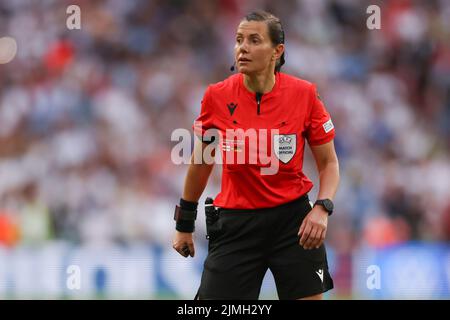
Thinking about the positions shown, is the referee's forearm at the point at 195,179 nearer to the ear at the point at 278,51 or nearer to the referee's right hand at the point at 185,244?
the referee's right hand at the point at 185,244

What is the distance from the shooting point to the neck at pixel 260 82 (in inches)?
233

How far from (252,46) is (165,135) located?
7.12 m

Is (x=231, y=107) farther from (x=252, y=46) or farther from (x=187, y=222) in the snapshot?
(x=187, y=222)

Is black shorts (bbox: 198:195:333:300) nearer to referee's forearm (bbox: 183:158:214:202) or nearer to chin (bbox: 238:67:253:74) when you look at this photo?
referee's forearm (bbox: 183:158:214:202)

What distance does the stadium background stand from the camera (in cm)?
1104

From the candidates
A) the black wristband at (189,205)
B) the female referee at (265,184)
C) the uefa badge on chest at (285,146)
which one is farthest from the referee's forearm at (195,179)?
the uefa badge on chest at (285,146)

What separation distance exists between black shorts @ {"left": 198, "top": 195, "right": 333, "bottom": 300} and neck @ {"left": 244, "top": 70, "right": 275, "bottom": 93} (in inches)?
27.6

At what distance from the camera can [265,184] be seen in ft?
19.0

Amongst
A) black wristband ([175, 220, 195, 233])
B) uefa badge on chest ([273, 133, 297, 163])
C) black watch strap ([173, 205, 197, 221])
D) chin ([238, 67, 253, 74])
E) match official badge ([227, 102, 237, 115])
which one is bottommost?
black wristband ([175, 220, 195, 233])

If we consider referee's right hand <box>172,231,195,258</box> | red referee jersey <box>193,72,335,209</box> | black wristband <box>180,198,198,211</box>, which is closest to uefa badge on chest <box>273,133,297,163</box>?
red referee jersey <box>193,72,335,209</box>

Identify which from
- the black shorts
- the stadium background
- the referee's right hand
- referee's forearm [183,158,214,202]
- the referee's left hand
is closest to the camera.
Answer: the referee's left hand

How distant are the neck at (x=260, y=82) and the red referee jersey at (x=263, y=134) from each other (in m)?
0.03

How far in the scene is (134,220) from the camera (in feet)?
39.3

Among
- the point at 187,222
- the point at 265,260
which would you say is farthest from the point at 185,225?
the point at 265,260
